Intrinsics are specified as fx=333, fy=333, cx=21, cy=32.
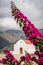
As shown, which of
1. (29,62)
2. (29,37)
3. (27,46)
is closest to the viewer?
(29,37)

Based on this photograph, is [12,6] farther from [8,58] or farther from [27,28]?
[8,58]

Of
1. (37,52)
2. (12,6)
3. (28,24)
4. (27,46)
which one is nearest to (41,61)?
(37,52)

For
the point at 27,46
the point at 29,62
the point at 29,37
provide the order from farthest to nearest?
1. the point at 27,46
2. the point at 29,62
3. the point at 29,37

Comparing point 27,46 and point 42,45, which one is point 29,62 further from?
point 27,46

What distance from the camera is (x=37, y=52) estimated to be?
6.55 meters

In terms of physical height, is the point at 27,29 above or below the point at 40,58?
above

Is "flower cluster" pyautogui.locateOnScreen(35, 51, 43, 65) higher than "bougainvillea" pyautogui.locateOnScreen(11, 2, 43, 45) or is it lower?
lower

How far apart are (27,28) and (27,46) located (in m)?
80.5

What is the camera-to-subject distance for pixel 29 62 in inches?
283

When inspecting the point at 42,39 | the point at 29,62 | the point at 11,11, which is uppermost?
the point at 11,11

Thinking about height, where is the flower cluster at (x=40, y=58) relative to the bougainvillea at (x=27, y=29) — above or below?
below

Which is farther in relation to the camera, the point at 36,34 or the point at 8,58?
the point at 8,58

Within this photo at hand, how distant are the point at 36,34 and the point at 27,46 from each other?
264 ft

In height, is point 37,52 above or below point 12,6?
below
